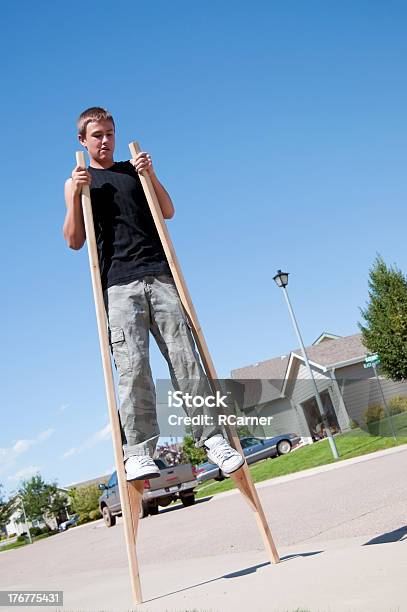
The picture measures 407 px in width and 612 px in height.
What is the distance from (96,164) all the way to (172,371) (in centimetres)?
139

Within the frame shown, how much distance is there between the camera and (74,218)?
360 centimetres

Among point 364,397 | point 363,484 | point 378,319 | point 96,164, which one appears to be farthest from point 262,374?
point 96,164

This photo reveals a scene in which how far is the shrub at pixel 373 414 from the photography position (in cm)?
1770

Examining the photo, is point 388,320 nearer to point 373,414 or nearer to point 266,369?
point 373,414

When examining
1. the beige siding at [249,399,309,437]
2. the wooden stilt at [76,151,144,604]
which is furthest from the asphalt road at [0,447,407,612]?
the beige siding at [249,399,309,437]

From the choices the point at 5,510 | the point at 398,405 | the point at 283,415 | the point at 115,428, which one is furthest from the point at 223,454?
the point at 5,510

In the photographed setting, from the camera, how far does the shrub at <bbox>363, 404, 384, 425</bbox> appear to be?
58.1 feet

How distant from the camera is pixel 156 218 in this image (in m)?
3.54

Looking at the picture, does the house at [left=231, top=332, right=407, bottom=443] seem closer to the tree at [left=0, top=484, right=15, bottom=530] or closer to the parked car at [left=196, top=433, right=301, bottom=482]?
the parked car at [left=196, top=433, right=301, bottom=482]

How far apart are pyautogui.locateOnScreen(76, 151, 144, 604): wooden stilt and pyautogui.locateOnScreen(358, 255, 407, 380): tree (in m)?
23.7

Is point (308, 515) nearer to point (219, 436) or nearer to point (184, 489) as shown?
point (219, 436)

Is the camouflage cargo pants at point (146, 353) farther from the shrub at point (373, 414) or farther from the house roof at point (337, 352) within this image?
the house roof at point (337, 352)

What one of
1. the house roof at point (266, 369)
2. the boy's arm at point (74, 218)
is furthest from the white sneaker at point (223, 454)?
the house roof at point (266, 369)

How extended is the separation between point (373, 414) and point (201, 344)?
51.5ft
